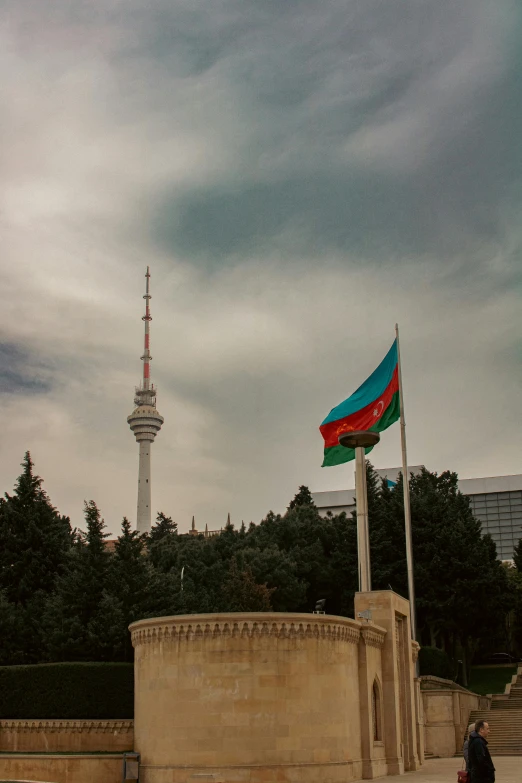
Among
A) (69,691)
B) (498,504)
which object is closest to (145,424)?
(498,504)

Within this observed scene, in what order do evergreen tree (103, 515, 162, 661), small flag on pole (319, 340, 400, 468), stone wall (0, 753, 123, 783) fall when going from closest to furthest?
stone wall (0, 753, 123, 783) → small flag on pole (319, 340, 400, 468) → evergreen tree (103, 515, 162, 661)

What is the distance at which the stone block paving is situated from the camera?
29842mm

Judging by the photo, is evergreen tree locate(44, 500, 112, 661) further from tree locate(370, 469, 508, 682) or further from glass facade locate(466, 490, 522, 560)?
glass facade locate(466, 490, 522, 560)

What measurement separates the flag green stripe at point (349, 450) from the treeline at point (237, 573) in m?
12.9

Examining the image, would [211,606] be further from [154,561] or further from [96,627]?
[96,627]

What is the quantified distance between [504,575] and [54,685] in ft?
113

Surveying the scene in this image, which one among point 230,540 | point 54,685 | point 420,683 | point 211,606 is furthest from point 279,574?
point 54,685

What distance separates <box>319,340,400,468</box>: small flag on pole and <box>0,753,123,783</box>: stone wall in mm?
15409

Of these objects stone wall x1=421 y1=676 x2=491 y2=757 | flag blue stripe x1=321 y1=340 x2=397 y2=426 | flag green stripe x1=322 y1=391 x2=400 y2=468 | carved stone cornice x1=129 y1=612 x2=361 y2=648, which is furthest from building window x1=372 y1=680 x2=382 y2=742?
flag blue stripe x1=321 y1=340 x2=397 y2=426

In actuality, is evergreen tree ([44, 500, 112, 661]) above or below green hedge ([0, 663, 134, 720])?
above

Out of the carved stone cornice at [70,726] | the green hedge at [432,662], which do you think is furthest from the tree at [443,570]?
the carved stone cornice at [70,726]

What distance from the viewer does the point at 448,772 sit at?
3372 centimetres

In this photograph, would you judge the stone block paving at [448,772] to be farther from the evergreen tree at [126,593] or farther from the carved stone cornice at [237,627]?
the evergreen tree at [126,593]

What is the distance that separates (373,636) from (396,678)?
9.25 ft
